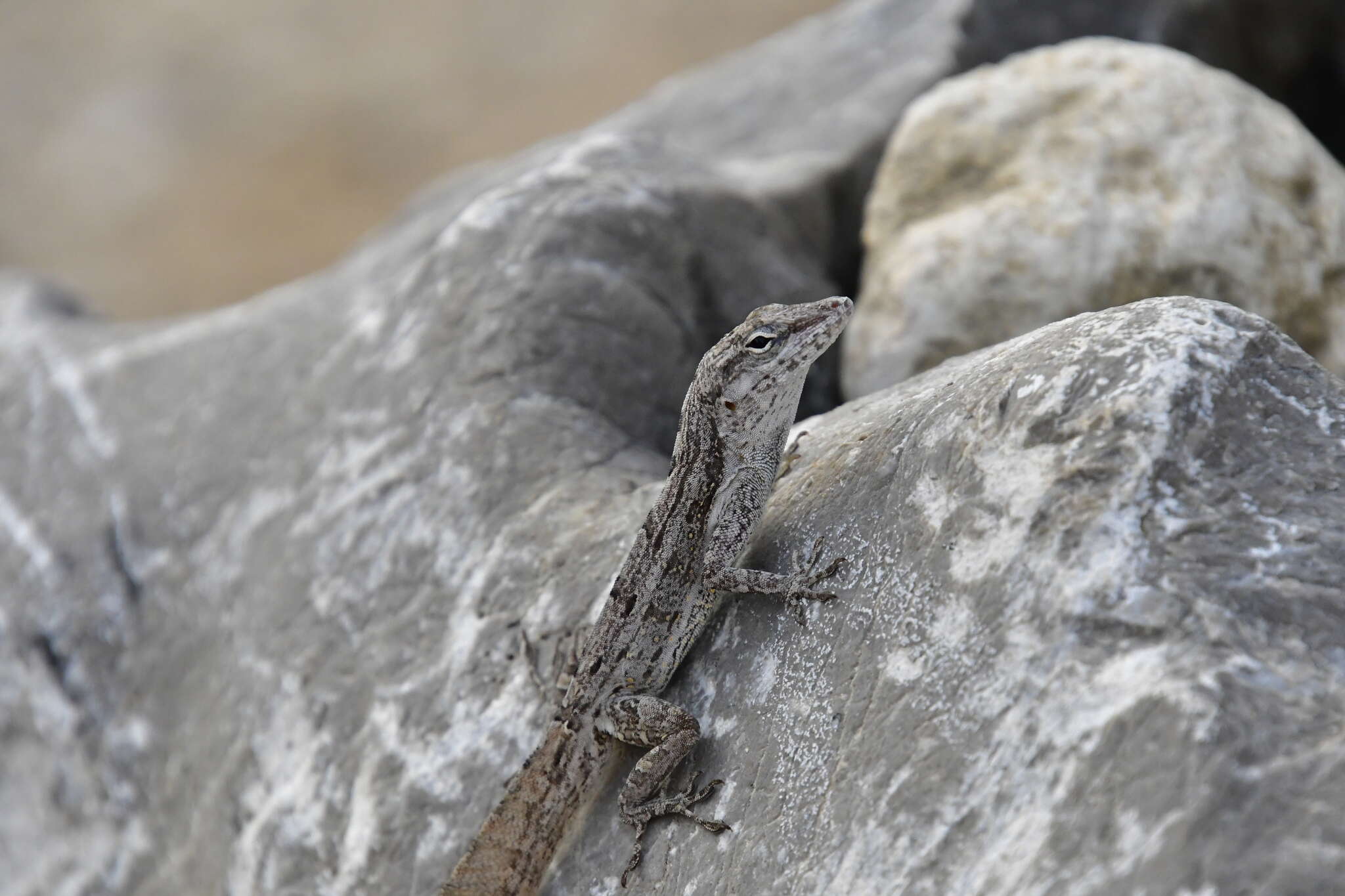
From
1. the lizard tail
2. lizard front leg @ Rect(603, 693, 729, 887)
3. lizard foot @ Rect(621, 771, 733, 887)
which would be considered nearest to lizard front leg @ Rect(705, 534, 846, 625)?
lizard front leg @ Rect(603, 693, 729, 887)

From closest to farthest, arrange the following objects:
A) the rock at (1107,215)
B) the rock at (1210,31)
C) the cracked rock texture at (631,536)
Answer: the cracked rock texture at (631,536), the rock at (1107,215), the rock at (1210,31)

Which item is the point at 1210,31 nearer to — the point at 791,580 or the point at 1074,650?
the point at 791,580

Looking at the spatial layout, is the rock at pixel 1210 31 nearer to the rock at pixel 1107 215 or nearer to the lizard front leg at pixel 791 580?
the rock at pixel 1107 215

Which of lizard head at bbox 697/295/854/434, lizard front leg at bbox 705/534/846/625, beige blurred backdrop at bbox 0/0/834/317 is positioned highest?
lizard head at bbox 697/295/854/434

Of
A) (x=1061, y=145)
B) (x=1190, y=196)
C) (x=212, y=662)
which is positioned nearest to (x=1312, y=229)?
(x=1190, y=196)

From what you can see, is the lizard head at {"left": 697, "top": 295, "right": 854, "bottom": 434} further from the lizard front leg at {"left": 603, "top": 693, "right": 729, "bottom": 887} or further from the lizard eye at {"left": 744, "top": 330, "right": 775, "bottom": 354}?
the lizard front leg at {"left": 603, "top": 693, "right": 729, "bottom": 887}

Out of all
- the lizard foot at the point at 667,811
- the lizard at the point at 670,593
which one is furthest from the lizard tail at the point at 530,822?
the lizard foot at the point at 667,811
